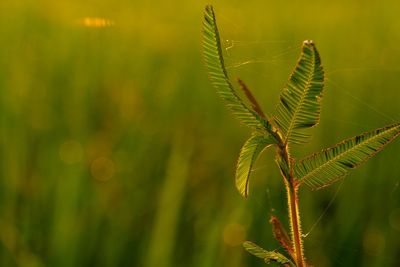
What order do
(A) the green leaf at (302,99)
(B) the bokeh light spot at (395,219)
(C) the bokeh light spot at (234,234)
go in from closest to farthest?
(A) the green leaf at (302,99), (C) the bokeh light spot at (234,234), (B) the bokeh light spot at (395,219)

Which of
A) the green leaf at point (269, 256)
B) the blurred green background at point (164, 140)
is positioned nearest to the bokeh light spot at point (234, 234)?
the blurred green background at point (164, 140)

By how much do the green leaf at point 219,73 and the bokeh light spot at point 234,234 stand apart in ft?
2.39

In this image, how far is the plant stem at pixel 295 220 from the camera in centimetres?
21

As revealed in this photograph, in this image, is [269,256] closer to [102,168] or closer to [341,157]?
[341,157]

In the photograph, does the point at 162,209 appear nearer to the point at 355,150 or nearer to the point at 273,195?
the point at 273,195

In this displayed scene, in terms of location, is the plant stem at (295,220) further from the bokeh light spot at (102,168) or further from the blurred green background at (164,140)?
the bokeh light spot at (102,168)

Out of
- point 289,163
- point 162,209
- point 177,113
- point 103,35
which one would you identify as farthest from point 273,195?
point 103,35

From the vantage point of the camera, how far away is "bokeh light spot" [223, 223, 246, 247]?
95 centimetres

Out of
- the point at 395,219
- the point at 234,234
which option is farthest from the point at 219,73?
the point at 395,219

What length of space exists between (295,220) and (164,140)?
1182 millimetres

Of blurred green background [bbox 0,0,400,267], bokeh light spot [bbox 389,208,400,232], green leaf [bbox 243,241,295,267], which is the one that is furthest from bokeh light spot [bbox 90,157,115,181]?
green leaf [bbox 243,241,295,267]

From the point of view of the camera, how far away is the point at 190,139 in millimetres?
Result: 1406

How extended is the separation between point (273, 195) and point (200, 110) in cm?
Result: 46

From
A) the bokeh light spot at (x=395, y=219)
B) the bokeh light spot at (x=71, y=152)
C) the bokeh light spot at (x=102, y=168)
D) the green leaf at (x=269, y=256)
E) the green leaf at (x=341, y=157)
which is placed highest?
the green leaf at (x=341, y=157)
